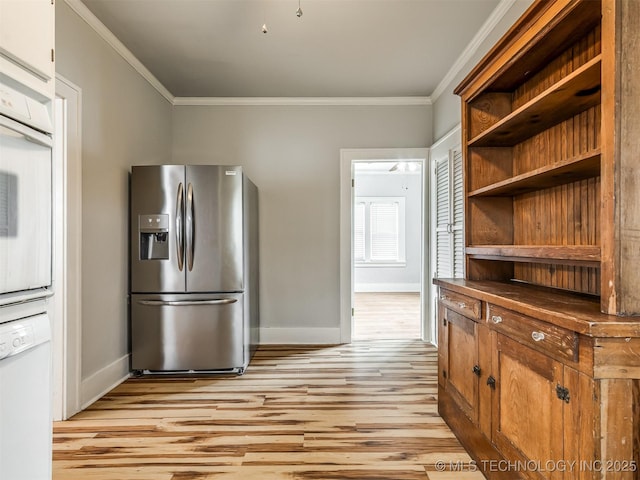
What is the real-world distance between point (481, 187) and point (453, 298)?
0.69 meters

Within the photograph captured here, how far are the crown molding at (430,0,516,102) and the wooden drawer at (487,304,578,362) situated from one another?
6.47ft

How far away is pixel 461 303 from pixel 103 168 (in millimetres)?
2600

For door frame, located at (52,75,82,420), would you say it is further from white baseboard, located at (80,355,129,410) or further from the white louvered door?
the white louvered door

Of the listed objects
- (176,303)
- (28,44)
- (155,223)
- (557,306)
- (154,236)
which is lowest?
(176,303)

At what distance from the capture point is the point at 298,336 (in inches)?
163

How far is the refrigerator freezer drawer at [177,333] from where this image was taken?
316 cm

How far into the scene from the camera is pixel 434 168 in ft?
13.1

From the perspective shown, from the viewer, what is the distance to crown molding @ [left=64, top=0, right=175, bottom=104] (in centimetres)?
247

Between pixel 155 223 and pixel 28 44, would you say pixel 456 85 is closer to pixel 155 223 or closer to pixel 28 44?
pixel 155 223

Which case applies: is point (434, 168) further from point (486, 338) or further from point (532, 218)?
point (486, 338)

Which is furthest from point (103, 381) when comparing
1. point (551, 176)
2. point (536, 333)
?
point (551, 176)

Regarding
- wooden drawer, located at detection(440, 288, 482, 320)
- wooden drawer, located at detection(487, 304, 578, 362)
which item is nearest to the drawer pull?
wooden drawer, located at detection(487, 304, 578, 362)

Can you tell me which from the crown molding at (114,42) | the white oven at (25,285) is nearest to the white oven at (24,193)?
the white oven at (25,285)

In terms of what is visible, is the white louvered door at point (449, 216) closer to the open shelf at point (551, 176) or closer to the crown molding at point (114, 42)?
the open shelf at point (551, 176)
